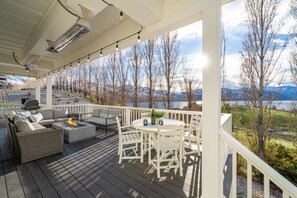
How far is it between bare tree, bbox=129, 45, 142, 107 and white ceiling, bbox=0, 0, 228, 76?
12.7 ft

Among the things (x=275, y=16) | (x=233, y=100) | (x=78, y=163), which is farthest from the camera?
(x=233, y=100)

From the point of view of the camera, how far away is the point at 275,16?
4613 mm

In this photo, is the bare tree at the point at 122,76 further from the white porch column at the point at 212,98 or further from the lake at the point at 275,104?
the white porch column at the point at 212,98

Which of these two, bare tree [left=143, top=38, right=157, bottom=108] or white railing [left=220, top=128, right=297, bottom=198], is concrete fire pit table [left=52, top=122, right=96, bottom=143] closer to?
bare tree [left=143, top=38, right=157, bottom=108]

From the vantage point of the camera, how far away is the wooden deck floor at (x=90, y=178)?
214cm

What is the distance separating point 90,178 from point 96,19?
3.00 meters

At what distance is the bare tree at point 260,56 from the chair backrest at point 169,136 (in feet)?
13.3

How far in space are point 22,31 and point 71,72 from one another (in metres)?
11.6

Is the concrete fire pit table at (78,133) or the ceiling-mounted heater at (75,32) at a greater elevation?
the ceiling-mounted heater at (75,32)

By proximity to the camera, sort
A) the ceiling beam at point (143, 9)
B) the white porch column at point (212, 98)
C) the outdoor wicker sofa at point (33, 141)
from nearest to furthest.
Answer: the white porch column at point (212, 98) → the ceiling beam at point (143, 9) → the outdoor wicker sofa at point (33, 141)

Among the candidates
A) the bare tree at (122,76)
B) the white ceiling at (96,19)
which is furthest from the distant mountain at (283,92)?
the bare tree at (122,76)

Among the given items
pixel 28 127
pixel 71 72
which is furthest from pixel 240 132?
pixel 71 72

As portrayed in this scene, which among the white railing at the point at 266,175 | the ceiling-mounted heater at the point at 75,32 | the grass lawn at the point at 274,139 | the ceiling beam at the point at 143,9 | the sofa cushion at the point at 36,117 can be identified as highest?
the ceiling beam at the point at 143,9

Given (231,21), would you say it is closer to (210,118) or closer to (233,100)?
(233,100)
